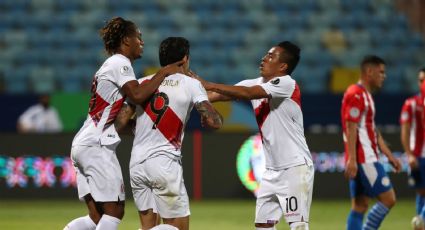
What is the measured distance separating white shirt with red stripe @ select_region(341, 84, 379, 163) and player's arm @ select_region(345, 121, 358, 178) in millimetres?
52

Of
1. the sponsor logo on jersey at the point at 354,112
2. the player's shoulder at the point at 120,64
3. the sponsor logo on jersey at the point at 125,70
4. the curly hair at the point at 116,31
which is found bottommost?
the sponsor logo on jersey at the point at 354,112

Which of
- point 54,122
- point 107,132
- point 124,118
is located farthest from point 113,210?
point 54,122

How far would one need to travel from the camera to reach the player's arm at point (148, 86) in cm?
649

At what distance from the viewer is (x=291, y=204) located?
7203mm

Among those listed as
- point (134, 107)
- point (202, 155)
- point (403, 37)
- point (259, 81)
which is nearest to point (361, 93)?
point (259, 81)

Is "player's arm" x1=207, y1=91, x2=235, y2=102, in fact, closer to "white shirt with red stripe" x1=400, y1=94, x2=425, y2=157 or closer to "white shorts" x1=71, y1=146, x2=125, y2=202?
"white shorts" x1=71, y1=146, x2=125, y2=202

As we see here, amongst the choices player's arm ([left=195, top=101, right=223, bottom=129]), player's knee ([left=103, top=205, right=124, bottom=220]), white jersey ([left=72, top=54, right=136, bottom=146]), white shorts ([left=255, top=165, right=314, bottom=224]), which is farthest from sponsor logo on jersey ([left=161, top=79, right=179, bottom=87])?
white shorts ([left=255, top=165, right=314, bottom=224])

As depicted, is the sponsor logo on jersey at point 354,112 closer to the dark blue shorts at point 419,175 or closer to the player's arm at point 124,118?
Answer: the dark blue shorts at point 419,175

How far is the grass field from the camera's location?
11.1m

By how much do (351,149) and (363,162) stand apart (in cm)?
22

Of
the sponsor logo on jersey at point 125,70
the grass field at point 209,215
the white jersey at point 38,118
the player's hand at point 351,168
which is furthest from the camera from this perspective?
the white jersey at point 38,118

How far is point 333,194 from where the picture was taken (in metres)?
15.1

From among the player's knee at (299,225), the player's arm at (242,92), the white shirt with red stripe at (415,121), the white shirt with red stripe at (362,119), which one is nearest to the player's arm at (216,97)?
the player's arm at (242,92)

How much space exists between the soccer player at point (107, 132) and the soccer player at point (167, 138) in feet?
0.96
